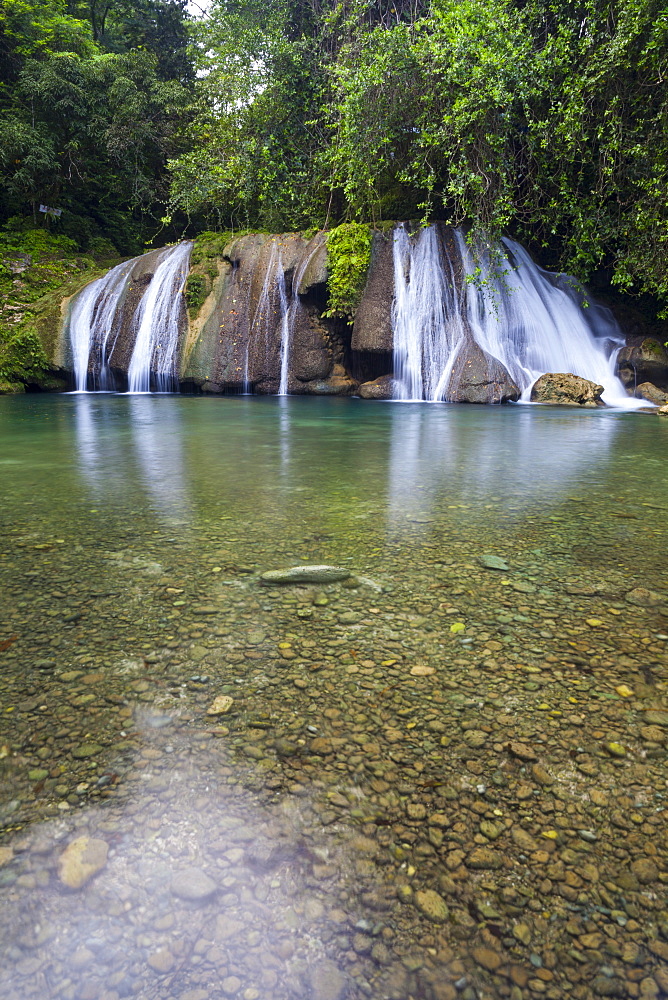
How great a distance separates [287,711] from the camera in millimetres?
1747

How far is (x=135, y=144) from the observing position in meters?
20.4

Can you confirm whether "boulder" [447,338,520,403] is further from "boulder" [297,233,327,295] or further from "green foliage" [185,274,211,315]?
"green foliage" [185,274,211,315]

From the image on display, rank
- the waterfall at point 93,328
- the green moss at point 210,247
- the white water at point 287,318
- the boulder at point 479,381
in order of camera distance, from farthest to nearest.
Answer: the green moss at point 210,247 < the waterfall at point 93,328 < the white water at point 287,318 < the boulder at point 479,381

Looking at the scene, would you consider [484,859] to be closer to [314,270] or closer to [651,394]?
[651,394]

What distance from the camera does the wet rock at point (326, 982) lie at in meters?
0.99

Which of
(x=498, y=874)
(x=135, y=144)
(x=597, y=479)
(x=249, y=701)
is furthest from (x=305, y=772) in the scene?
(x=135, y=144)

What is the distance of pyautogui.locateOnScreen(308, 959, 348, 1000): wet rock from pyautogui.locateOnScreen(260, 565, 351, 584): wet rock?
1.70m

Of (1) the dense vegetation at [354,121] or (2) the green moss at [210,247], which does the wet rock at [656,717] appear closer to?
(1) the dense vegetation at [354,121]

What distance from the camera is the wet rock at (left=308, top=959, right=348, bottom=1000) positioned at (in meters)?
0.99

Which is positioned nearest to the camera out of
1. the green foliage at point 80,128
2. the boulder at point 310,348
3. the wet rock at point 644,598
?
the wet rock at point 644,598

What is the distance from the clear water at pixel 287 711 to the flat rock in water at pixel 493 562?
1.7 inches

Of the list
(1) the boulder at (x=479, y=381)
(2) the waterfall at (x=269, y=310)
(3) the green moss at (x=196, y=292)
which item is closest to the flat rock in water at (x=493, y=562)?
(1) the boulder at (x=479, y=381)

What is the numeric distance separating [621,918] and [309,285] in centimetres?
1396

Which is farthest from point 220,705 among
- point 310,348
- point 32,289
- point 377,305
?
point 32,289
